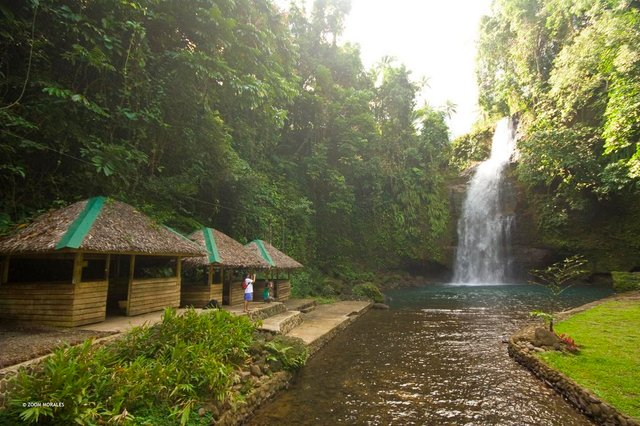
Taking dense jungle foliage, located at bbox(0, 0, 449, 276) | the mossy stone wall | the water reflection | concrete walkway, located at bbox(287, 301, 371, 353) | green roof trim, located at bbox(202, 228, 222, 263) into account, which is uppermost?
dense jungle foliage, located at bbox(0, 0, 449, 276)

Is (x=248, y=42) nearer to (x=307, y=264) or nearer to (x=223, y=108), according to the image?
(x=223, y=108)

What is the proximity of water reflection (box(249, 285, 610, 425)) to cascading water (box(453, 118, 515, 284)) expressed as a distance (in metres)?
17.9

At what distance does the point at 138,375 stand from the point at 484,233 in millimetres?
31590

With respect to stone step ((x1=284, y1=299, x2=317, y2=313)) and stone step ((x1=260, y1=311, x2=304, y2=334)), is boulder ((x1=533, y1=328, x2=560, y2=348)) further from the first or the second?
stone step ((x1=284, y1=299, x2=317, y2=313))

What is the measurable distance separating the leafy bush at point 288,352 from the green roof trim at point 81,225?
5.20m

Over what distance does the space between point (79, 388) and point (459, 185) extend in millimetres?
35202

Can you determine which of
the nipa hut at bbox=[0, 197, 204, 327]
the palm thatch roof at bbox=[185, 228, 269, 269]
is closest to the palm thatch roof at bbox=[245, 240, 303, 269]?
the palm thatch roof at bbox=[185, 228, 269, 269]

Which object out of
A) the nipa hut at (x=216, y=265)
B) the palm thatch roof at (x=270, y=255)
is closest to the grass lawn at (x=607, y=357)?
the nipa hut at (x=216, y=265)

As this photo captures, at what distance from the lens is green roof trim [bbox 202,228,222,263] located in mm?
12766

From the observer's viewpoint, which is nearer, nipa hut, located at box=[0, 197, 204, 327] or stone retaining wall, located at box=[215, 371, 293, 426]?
stone retaining wall, located at box=[215, 371, 293, 426]

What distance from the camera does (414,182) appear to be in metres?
33.4

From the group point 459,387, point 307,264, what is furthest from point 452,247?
point 459,387

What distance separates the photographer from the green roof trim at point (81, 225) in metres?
8.03

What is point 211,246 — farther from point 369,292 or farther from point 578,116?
point 578,116
